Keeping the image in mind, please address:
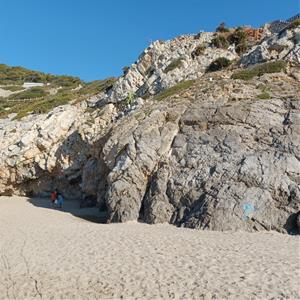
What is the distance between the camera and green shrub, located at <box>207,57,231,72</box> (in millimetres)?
34938

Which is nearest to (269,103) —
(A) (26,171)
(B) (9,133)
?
(A) (26,171)

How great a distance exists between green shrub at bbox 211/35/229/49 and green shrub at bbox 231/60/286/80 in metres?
11.1

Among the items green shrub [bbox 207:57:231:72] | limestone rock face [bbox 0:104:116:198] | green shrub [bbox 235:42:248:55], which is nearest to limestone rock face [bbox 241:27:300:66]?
green shrub [bbox 207:57:231:72]

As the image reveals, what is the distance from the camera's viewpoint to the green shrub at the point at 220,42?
39.5 meters

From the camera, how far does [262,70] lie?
28188 millimetres

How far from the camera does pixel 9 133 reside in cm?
3734

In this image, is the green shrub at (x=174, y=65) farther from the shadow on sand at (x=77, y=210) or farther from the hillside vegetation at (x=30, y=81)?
the hillside vegetation at (x=30, y=81)

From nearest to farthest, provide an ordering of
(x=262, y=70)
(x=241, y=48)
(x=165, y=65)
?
(x=262, y=70) < (x=241, y=48) < (x=165, y=65)

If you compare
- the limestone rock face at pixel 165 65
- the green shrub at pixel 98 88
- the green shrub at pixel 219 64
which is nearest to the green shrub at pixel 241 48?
the limestone rock face at pixel 165 65

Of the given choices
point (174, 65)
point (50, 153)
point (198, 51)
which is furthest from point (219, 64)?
point (50, 153)

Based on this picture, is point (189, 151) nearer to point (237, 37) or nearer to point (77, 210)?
point (77, 210)

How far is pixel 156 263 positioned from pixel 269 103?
43.5ft

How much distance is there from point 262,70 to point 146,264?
60.9 ft

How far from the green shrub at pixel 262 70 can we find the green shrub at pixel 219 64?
5971 millimetres
